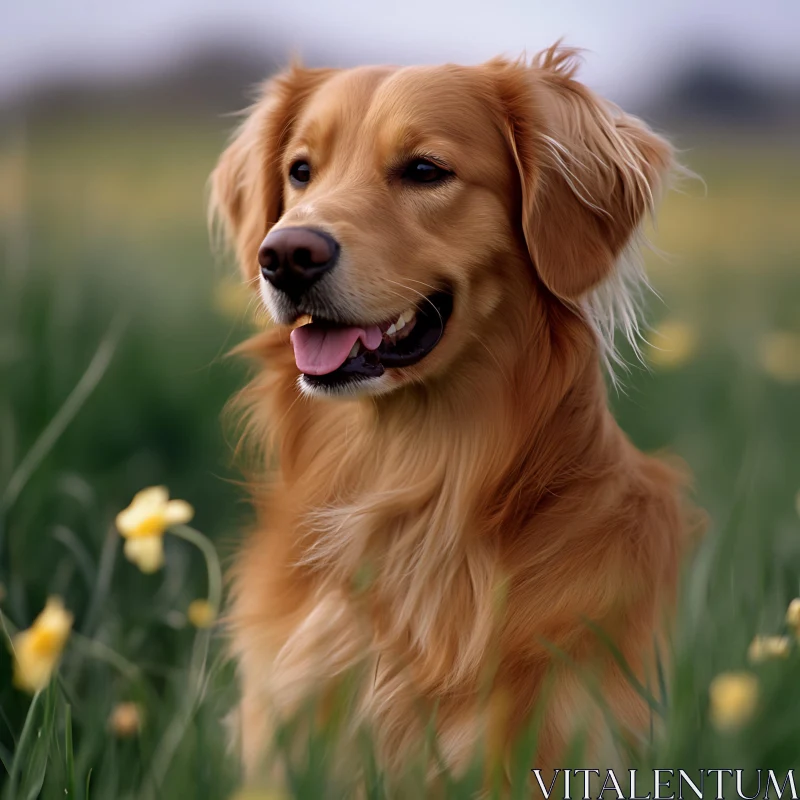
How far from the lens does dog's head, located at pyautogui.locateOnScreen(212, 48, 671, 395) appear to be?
2406 millimetres

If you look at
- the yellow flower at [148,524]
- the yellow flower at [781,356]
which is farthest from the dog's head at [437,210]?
the yellow flower at [781,356]

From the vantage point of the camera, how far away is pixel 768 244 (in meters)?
4.78

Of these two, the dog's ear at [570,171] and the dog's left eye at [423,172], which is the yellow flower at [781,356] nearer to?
the dog's ear at [570,171]

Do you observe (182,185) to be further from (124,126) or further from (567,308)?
(567,308)

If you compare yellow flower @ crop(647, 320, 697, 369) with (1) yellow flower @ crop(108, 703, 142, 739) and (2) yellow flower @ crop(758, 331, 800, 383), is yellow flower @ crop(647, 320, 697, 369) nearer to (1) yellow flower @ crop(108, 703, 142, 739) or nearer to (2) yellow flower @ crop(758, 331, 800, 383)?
(2) yellow flower @ crop(758, 331, 800, 383)

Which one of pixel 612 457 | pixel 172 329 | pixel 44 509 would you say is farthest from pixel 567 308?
pixel 172 329

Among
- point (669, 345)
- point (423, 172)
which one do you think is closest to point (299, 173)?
point (423, 172)

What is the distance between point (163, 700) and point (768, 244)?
3580 mm

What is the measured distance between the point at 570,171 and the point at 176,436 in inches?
93.6

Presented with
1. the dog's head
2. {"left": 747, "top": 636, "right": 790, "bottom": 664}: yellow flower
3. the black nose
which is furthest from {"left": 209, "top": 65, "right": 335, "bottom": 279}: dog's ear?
{"left": 747, "top": 636, "right": 790, "bottom": 664}: yellow flower

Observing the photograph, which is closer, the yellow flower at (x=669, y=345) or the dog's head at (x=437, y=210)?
the dog's head at (x=437, y=210)

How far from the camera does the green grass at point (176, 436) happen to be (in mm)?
2066

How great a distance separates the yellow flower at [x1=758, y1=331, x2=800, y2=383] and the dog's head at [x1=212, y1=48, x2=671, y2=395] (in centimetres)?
150

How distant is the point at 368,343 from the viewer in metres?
2.49
